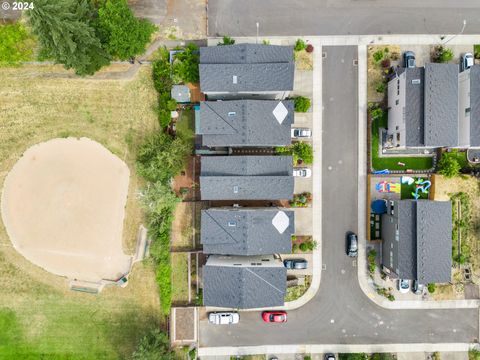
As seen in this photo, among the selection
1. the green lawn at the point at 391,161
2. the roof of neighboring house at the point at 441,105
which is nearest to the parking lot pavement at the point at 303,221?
the green lawn at the point at 391,161

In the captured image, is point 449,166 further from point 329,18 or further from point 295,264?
point 329,18

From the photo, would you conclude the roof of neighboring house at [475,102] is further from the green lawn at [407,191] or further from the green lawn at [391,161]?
the green lawn at [407,191]

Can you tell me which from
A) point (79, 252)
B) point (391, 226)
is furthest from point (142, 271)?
point (391, 226)

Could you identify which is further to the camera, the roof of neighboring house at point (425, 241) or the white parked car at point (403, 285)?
the white parked car at point (403, 285)

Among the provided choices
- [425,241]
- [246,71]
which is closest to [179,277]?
[246,71]

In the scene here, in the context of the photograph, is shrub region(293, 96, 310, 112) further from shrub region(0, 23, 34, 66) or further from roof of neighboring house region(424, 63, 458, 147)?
shrub region(0, 23, 34, 66)

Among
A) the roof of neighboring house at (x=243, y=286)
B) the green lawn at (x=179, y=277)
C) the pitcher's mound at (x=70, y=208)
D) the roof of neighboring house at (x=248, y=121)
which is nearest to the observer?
the roof of neighboring house at (x=243, y=286)
